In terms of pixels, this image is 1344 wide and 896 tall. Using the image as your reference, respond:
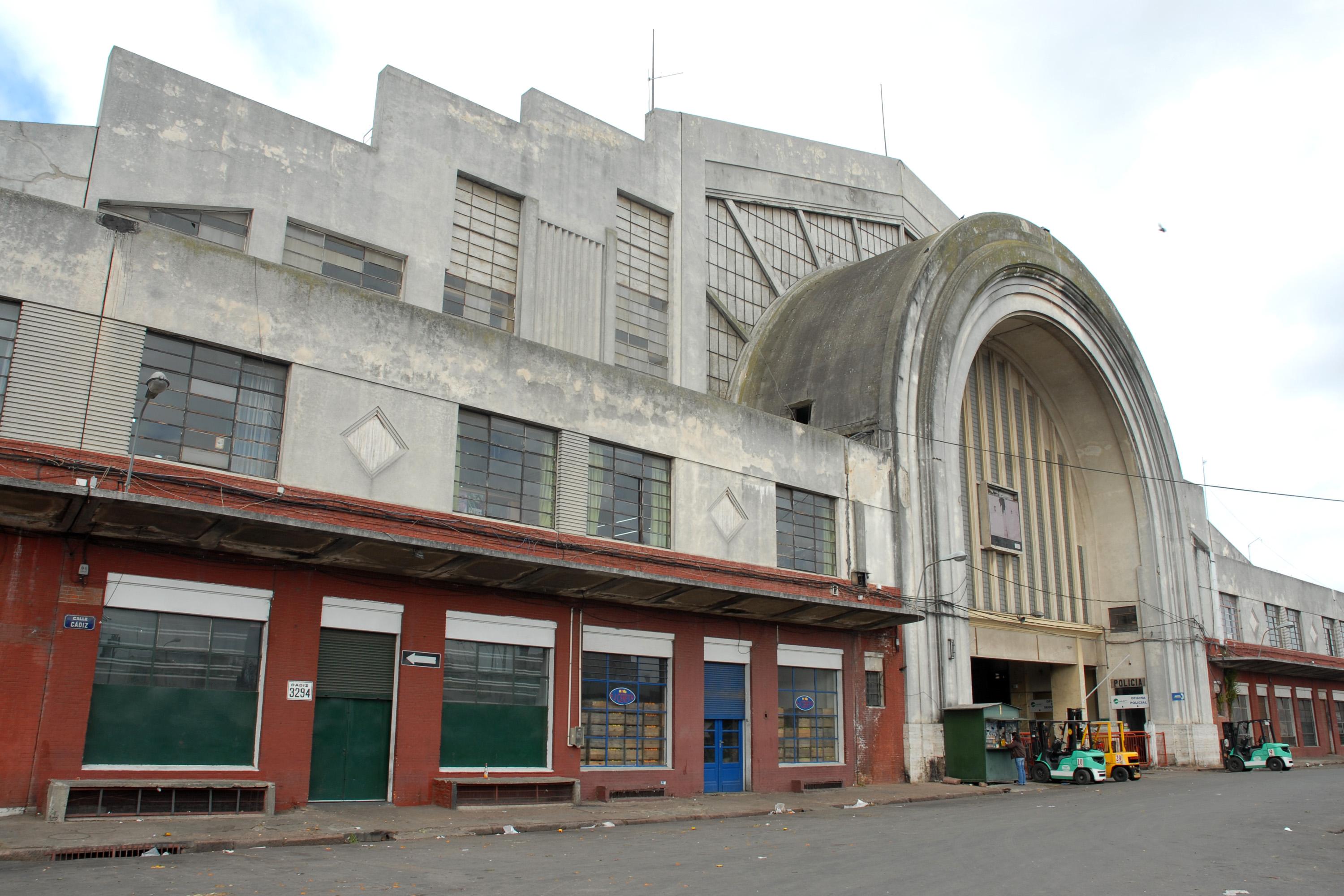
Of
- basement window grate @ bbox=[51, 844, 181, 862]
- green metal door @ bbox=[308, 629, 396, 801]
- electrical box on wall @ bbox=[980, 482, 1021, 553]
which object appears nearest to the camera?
basement window grate @ bbox=[51, 844, 181, 862]

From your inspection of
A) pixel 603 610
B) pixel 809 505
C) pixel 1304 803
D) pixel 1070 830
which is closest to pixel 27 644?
pixel 603 610

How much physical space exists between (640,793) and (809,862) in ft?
29.2

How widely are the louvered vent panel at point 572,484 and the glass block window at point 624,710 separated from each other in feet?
8.26

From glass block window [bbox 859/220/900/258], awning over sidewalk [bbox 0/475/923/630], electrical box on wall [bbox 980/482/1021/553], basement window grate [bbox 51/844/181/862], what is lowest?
basement window grate [bbox 51/844/181/862]

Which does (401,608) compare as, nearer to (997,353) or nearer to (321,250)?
(321,250)

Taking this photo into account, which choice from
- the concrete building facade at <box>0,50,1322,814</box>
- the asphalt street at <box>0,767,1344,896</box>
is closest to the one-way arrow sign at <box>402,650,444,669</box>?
the concrete building facade at <box>0,50,1322,814</box>

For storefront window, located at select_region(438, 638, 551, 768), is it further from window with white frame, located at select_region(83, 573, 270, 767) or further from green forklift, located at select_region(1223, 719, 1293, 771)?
green forklift, located at select_region(1223, 719, 1293, 771)

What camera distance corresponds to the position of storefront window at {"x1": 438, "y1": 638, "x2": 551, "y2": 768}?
17844 mm

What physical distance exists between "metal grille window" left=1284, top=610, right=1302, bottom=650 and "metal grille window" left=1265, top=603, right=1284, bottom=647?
58 centimetres

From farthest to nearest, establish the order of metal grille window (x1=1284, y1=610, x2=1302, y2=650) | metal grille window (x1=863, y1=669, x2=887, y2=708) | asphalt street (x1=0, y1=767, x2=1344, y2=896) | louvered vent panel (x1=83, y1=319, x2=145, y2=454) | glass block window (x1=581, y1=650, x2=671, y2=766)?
metal grille window (x1=1284, y1=610, x2=1302, y2=650) → metal grille window (x1=863, y1=669, x2=887, y2=708) → glass block window (x1=581, y1=650, x2=671, y2=766) → louvered vent panel (x1=83, y1=319, x2=145, y2=454) → asphalt street (x1=0, y1=767, x2=1344, y2=896)

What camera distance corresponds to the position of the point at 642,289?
28.7m

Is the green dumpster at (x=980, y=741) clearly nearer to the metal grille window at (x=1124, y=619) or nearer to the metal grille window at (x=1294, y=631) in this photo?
the metal grille window at (x=1124, y=619)

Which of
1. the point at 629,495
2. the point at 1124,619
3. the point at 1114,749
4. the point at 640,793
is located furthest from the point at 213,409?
the point at 1124,619

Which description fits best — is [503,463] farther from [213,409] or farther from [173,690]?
[173,690]
